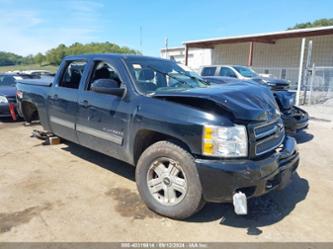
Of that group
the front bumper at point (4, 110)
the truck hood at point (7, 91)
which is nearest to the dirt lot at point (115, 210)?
the front bumper at point (4, 110)

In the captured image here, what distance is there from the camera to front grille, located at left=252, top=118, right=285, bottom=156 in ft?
10.4

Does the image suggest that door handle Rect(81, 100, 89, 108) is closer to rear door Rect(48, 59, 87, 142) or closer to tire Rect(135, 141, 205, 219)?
rear door Rect(48, 59, 87, 142)

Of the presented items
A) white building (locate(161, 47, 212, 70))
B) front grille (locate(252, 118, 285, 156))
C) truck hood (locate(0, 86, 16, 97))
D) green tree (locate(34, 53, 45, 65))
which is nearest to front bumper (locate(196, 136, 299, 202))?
front grille (locate(252, 118, 285, 156))

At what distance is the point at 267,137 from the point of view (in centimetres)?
342

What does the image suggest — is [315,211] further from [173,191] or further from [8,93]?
[8,93]

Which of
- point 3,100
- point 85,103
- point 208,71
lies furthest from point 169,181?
point 208,71

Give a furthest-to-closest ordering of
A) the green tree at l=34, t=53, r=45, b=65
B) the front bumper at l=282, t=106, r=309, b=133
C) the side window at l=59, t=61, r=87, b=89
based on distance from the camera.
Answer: the green tree at l=34, t=53, r=45, b=65, the front bumper at l=282, t=106, r=309, b=133, the side window at l=59, t=61, r=87, b=89

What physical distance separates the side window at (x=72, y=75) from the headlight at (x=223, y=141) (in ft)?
10.0

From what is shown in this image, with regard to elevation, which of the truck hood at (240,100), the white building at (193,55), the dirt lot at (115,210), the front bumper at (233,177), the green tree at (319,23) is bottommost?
the dirt lot at (115,210)

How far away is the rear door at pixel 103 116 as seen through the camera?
12.9 ft

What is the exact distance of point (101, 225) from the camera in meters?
3.27

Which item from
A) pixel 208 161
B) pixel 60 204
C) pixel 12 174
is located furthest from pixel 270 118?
pixel 12 174

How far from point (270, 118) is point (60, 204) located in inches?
109

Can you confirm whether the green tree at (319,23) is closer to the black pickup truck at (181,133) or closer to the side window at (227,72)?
the side window at (227,72)
